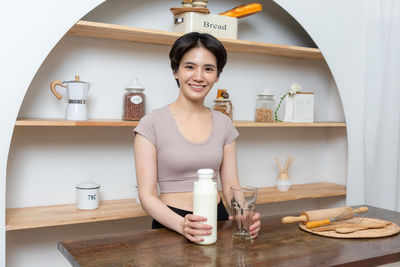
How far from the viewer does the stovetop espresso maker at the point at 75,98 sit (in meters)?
Result: 2.07

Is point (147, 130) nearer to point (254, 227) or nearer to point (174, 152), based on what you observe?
point (174, 152)

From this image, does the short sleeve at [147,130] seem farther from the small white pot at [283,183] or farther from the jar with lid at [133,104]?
the small white pot at [283,183]

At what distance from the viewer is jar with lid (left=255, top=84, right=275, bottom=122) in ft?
8.57

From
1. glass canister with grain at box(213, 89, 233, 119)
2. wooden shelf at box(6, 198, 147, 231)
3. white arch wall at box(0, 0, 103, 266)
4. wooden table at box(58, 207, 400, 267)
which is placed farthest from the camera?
glass canister with grain at box(213, 89, 233, 119)

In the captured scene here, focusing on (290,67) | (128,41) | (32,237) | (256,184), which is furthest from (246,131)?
(32,237)

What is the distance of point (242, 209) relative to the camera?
1317mm

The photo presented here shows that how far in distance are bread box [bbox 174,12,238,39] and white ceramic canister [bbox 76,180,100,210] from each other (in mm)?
942

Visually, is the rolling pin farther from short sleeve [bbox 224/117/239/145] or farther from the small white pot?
the small white pot

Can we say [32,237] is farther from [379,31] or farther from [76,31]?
[379,31]

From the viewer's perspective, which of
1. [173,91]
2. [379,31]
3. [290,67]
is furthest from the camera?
[290,67]

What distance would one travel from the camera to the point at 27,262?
7.36ft

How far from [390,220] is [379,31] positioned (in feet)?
5.18

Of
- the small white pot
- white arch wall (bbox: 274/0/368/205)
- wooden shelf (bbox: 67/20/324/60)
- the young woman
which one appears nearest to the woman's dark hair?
the young woman

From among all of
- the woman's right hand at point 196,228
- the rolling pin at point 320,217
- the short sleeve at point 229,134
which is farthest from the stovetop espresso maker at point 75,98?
the rolling pin at point 320,217
